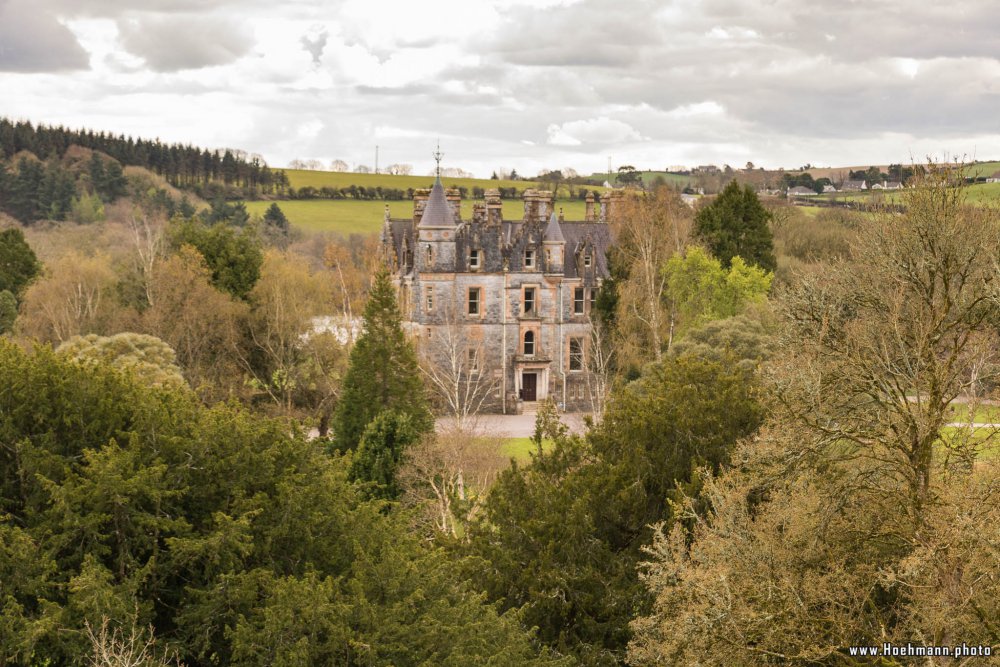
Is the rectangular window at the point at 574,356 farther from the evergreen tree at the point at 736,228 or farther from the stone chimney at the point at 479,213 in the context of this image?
the evergreen tree at the point at 736,228

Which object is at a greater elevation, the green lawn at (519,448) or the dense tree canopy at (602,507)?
the dense tree canopy at (602,507)

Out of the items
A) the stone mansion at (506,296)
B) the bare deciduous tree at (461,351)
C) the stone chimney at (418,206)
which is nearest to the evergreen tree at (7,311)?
the stone mansion at (506,296)

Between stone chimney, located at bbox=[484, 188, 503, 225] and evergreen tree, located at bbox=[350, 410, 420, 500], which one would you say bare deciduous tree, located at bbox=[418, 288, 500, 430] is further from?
evergreen tree, located at bbox=[350, 410, 420, 500]

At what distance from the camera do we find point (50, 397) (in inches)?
614

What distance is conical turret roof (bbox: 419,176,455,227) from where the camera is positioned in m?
52.7

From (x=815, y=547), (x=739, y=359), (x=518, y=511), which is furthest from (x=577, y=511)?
→ (x=739, y=359)

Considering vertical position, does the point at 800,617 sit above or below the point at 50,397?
below

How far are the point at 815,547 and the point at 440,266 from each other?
39874 mm

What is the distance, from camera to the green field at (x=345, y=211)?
336 feet

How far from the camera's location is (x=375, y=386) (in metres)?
32.8

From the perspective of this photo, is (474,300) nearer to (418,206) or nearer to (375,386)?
(418,206)

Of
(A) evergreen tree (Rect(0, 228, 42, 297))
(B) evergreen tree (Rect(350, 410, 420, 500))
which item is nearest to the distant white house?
(A) evergreen tree (Rect(0, 228, 42, 297))

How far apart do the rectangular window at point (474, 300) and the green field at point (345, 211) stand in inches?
1681

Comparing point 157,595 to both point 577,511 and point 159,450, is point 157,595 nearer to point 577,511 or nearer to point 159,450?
point 159,450
